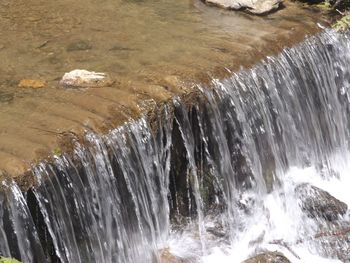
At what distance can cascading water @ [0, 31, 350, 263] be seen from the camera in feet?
19.4

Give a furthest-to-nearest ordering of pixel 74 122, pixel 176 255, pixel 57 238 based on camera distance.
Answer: pixel 176 255 < pixel 74 122 < pixel 57 238

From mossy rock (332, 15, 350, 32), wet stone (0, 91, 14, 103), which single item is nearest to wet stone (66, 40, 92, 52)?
wet stone (0, 91, 14, 103)

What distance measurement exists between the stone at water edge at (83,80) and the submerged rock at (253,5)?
271 centimetres

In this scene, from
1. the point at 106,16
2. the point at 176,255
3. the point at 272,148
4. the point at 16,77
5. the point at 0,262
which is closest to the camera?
the point at 0,262

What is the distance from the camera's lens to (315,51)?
8312 millimetres

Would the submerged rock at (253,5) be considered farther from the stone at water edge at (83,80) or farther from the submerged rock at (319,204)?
the stone at water edge at (83,80)

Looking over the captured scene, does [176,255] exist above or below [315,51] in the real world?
below

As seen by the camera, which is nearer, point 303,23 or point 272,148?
point 272,148

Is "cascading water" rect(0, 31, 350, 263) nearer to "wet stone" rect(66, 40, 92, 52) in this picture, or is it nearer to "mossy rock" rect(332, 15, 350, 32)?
"mossy rock" rect(332, 15, 350, 32)

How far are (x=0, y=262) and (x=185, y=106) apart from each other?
269 centimetres

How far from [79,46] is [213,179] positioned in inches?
88.4

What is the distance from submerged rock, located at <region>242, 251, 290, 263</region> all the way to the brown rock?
2710mm

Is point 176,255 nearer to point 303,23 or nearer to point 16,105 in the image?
point 16,105

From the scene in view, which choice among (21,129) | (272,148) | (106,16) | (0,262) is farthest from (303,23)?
(0,262)
